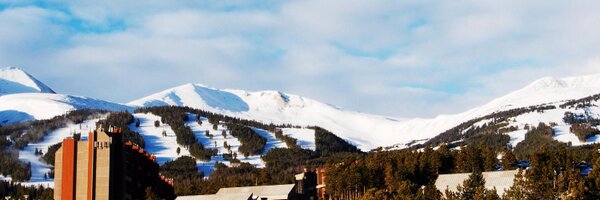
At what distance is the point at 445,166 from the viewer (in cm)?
17325

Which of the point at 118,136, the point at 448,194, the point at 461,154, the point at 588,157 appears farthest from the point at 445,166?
the point at 118,136

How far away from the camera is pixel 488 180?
14612 cm

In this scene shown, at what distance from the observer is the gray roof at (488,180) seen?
141m

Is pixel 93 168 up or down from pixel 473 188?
up

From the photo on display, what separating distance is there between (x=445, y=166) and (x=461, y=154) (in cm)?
389

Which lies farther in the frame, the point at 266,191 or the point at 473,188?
the point at 266,191

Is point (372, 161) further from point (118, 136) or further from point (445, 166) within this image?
point (118, 136)

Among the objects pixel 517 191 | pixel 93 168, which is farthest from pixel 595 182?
pixel 93 168

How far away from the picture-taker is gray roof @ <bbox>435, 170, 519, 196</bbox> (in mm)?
141000

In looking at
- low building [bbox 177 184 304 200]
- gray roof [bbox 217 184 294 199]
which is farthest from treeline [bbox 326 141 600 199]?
gray roof [bbox 217 184 294 199]

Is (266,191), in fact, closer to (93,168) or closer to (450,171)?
(450,171)

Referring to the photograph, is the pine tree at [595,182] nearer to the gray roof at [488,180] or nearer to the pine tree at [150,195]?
the gray roof at [488,180]

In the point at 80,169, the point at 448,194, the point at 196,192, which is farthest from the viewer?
the point at 196,192

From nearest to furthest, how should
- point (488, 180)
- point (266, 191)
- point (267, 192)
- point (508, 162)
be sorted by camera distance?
1. point (488, 180)
2. point (508, 162)
3. point (267, 192)
4. point (266, 191)
